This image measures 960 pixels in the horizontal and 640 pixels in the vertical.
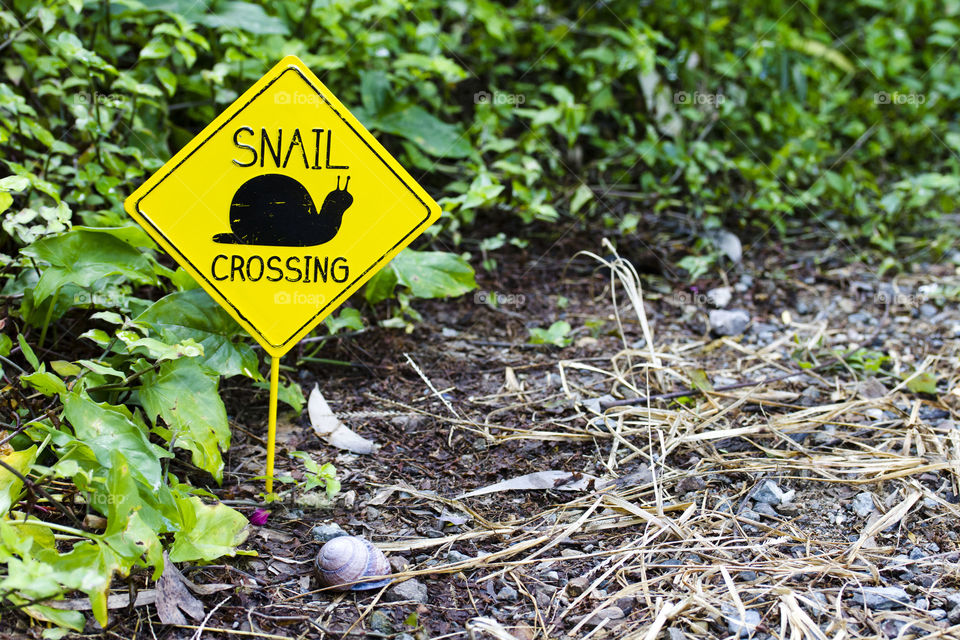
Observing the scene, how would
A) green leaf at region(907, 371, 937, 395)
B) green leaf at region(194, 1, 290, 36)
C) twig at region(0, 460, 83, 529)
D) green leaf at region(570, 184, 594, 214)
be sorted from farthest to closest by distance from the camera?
1. green leaf at region(570, 184, 594, 214)
2. green leaf at region(194, 1, 290, 36)
3. green leaf at region(907, 371, 937, 395)
4. twig at region(0, 460, 83, 529)

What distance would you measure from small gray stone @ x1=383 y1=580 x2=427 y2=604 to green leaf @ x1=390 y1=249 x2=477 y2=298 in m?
0.92

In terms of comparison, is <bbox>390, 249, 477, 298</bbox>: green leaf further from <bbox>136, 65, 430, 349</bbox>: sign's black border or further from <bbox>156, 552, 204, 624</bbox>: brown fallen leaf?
<bbox>156, 552, 204, 624</bbox>: brown fallen leaf

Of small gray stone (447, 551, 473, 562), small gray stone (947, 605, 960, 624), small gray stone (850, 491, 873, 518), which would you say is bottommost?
small gray stone (850, 491, 873, 518)

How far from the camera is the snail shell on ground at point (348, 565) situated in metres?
1.52

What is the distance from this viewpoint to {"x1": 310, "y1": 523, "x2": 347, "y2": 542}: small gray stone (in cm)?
167

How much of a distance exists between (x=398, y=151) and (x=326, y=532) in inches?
71.4

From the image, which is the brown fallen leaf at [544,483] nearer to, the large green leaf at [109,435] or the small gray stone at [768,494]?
the small gray stone at [768,494]

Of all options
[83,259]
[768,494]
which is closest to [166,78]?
[83,259]

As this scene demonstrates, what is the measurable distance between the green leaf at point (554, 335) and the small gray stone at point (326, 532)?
3.26 feet

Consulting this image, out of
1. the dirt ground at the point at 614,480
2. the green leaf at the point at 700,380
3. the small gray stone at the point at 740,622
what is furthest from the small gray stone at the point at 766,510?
the green leaf at the point at 700,380

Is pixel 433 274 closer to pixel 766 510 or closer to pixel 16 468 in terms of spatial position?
pixel 766 510

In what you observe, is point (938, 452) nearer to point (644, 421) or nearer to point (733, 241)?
point (644, 421)

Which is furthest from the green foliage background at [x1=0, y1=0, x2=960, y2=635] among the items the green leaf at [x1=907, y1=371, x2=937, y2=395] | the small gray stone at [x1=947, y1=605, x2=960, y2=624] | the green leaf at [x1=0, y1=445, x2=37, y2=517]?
the small gray stone at [x1=947, y1=605, x2=960, y2=624]

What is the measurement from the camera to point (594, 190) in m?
3.36
